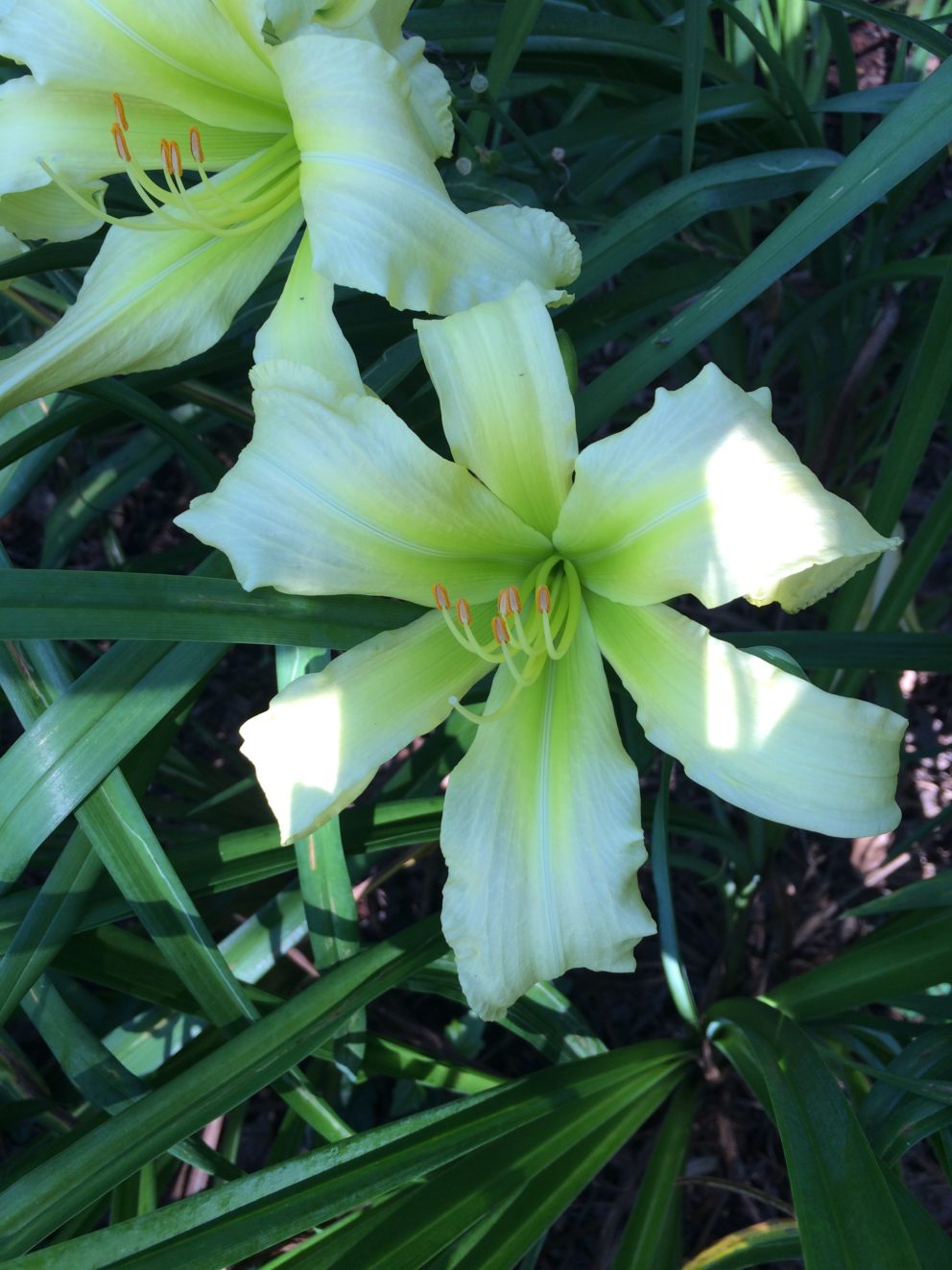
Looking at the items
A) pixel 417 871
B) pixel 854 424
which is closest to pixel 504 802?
pixel 417 871

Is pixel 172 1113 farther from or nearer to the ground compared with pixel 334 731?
nearer to the ground

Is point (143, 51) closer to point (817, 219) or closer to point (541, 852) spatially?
point (817, 219)

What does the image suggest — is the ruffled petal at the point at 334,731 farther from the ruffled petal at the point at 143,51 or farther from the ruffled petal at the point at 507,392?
the ruffled petal at the point at 143,51

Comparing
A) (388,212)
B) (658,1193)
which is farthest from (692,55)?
(658,1193)

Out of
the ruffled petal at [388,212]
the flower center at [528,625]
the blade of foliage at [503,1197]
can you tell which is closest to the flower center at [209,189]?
the ruffled petal at [388,212]

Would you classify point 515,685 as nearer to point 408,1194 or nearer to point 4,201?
point 408,1194

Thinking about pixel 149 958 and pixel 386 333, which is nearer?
pixel 149 958

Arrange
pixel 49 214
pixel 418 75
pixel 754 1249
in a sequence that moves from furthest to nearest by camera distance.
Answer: pixel 754 1249 → pixel 49 214 → pixel 418 75

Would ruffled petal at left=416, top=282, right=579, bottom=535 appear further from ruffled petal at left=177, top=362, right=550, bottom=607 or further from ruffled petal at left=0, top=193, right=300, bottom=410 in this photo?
ruffled petal at left=0, top=193, right=300, bottom=410
